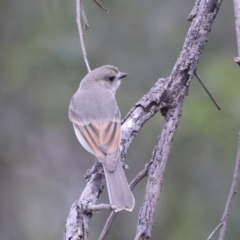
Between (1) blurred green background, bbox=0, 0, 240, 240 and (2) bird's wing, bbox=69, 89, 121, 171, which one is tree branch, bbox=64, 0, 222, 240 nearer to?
(2) bird's wing, bbox=69, 89, 121, 171

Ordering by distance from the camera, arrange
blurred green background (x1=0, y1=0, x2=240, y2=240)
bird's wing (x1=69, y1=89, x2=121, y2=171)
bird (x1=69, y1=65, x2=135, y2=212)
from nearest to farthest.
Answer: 1. bird (x1=69, y1=65, x2=135, y2=212)
2. bird's wing (x1=69, y1=89, x2=121, y2=171)
3. blurred green background (x1=0, y1=0, x2=240, y2=240)

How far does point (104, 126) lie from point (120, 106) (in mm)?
3329

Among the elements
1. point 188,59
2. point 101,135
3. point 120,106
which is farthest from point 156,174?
point 120,106

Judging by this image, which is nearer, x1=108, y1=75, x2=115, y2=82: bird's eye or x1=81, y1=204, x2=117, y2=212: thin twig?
x1=81, y1=204, x2=117, y2=212: thin twig

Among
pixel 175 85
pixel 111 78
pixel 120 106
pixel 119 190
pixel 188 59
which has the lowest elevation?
pixel 119 190

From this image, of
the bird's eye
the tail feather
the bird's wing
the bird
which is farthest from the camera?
the bird's eye

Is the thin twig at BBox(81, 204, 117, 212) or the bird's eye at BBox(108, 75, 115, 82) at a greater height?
the bird's eye at BBox(108, 75, 115, 82)

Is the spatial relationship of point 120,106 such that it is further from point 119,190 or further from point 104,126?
point 119,190

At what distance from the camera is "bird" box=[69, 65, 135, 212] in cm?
377

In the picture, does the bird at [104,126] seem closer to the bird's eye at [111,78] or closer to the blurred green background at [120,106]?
the bird's eye at [111,78]

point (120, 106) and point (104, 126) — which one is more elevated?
point (120, 106)

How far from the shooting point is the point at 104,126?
4.79 metres

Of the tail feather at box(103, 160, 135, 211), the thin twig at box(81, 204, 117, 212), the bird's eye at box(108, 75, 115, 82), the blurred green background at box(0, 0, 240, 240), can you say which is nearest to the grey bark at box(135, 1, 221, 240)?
the tail feather at box(103, 160, 135, 211)

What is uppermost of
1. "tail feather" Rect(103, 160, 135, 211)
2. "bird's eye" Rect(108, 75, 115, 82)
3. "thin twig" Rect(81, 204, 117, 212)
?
"bird's eye" Rect(108, 75, 115, 82)
